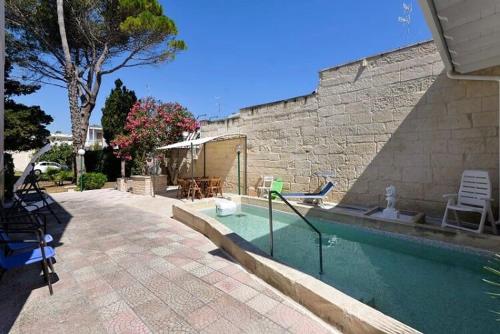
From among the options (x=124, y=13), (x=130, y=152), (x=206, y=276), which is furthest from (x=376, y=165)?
(x=124, y=13)

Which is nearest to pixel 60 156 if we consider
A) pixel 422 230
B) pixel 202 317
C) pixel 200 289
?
pixel 200 289

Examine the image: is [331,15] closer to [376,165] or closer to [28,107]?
[376,165]

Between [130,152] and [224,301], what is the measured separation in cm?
1218

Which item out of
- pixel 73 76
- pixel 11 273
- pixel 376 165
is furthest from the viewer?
pixel 73 76

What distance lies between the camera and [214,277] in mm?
3756

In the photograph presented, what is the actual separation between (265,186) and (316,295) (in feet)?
24.8

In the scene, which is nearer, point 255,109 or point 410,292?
point 410,292

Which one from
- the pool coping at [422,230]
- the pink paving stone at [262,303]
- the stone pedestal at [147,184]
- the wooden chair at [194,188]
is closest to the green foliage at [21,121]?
the stone pedestal at [147,184]

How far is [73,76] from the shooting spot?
14719 millimetres

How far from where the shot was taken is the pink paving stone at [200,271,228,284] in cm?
366

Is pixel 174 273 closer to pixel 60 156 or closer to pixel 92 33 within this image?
pixel 92 33

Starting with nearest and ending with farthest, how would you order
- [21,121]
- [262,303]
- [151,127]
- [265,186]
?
[262,303], [265,186], [151,127], [21,121]

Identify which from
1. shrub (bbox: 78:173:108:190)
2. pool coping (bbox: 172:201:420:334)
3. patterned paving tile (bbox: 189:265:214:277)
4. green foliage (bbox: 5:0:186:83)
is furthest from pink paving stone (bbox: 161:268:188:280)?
green foliage (bbox: 5:0:186:83)

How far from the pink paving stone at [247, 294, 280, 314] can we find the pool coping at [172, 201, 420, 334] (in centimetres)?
23
